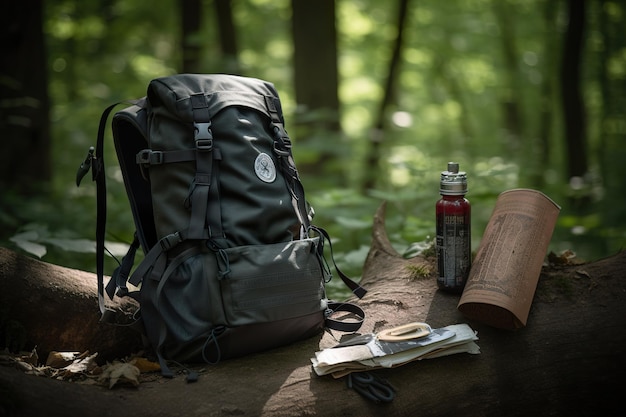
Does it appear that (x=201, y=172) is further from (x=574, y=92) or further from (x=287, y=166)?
(x=574, y=92)

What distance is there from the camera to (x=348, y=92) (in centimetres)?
1555

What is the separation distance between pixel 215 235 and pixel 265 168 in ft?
1.29

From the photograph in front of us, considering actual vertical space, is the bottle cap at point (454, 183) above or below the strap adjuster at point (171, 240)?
above

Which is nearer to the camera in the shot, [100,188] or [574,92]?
[100,188]

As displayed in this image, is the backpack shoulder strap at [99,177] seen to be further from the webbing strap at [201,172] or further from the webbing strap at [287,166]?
the webbing strap at [287,166]

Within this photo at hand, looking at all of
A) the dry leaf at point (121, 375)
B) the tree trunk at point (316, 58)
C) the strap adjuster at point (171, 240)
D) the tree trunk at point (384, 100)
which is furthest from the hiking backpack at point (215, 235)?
the tree trunk at point (384, 100)

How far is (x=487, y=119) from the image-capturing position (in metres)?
16.7

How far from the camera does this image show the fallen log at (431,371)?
80.7 inches

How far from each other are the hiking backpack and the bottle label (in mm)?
499

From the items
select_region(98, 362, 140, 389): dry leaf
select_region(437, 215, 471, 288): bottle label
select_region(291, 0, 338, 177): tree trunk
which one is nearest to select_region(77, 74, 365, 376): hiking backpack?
select_region(98, 362, 140, 389): dry leaf

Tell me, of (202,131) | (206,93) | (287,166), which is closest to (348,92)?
(287,166)

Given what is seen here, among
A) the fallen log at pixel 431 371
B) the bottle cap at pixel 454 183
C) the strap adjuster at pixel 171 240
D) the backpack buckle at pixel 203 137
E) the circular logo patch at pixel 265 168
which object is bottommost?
the fallen log at pixel 431 371

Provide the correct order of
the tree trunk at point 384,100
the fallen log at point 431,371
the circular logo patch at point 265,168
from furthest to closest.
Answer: the tree trunk at point 384,100 < the circular logo patch at point 265,168 < the fallen log at point 431,371

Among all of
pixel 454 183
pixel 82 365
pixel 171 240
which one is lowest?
pixel 82 365
